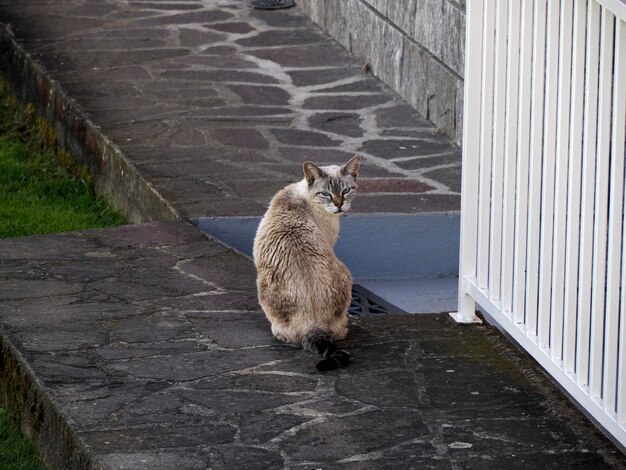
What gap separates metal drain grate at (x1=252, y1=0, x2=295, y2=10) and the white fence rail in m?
6.50

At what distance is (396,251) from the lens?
6.50 metres

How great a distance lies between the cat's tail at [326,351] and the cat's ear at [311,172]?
69 cm

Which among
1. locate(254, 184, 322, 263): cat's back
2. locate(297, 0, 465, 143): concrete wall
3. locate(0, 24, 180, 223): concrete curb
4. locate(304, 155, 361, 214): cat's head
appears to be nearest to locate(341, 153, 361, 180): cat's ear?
locate(304, 155, 361, 214): cat's head

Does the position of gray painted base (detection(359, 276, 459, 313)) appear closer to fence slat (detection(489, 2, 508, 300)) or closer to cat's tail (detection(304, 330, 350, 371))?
fence slat (detection(489, 2, 508, 300))

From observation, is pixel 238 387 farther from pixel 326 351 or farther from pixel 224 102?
pixel 224 102

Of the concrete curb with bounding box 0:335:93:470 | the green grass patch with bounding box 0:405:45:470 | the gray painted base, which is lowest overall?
the green grass patch with bounding box 0:405:45:470

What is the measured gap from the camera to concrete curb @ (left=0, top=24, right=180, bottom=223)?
696 cm

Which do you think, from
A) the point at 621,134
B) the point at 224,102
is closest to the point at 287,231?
the point at 621,134

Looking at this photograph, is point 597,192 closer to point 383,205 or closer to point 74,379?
point 74,379

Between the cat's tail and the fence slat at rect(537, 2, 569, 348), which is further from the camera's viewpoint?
the cat's tail

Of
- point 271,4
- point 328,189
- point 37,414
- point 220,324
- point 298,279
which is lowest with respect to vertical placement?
point 37,414

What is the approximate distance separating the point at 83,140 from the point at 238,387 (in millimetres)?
3903

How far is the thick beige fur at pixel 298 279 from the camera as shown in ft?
15.6

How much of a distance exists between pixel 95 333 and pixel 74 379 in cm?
48
